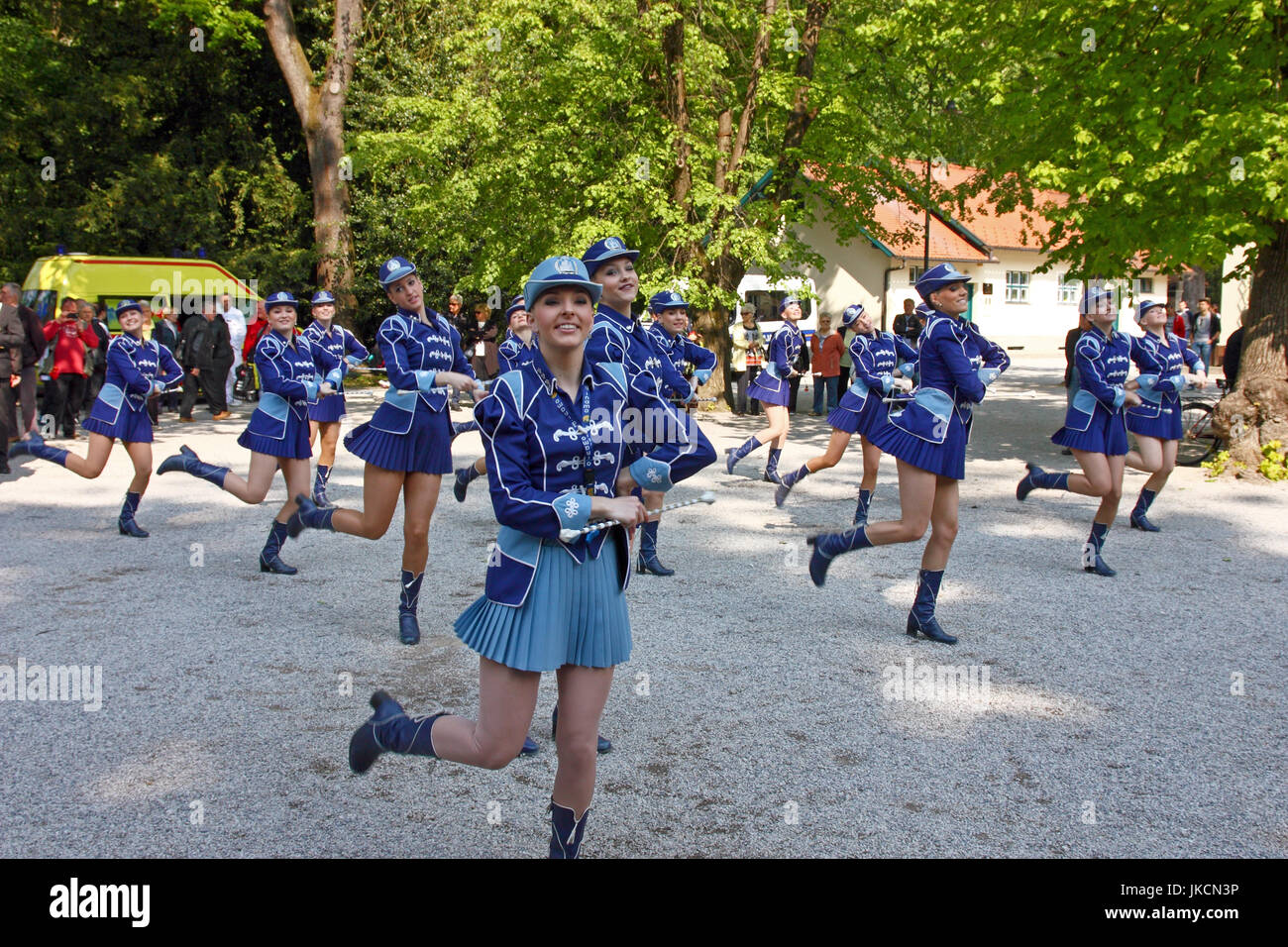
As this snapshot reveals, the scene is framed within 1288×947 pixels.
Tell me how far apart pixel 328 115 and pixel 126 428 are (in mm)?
19933

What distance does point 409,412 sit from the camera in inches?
268

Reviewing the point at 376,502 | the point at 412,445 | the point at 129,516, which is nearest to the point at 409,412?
the point at 412,445

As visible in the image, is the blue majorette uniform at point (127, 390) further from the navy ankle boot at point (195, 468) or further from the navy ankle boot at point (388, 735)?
the navy ankle boot at point (388, 735)

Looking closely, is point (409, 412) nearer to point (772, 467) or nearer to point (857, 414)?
point (857, 414)

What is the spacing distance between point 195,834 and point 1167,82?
1352cm

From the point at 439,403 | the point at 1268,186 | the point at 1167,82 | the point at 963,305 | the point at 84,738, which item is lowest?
the point at 84,738

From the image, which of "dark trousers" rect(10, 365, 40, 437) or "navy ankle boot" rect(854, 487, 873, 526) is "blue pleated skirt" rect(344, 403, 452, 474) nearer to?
"navy ankle boot" rect(854, 487, 873, 526)

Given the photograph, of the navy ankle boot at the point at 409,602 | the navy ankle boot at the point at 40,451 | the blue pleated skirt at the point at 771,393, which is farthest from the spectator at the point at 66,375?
the navy ankle boot at the point at 409,602

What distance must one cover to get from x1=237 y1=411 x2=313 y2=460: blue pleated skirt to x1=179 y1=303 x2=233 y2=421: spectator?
13440mm

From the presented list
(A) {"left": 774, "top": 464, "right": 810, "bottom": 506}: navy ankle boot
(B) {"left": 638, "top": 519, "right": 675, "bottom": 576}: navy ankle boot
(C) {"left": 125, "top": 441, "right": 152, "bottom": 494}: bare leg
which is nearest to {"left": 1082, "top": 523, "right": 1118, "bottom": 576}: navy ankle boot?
(A) {"left": 774, "top": 464, "right": 810, "bottom": 506}: navy ankle boot

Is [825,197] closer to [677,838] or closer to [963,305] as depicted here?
[963,305]

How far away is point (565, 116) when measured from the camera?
21.4 metres
